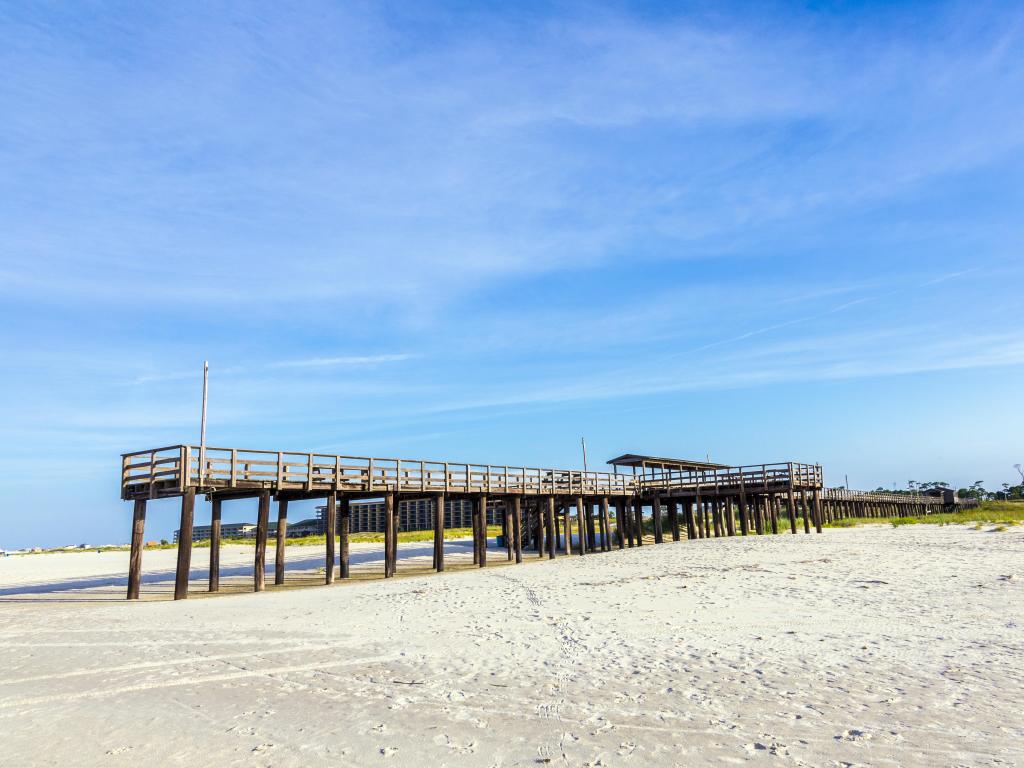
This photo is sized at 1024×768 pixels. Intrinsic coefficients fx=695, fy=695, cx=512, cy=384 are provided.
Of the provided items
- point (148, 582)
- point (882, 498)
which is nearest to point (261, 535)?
point (148, 582)

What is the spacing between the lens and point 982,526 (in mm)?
31734

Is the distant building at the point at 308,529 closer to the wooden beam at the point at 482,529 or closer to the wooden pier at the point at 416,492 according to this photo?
the wooden pier at the point at 416,492

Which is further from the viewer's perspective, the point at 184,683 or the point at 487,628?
the point at 487,628

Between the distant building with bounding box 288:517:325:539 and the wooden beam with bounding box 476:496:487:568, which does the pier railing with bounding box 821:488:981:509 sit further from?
the distant building with bounding box 288:517:325:539

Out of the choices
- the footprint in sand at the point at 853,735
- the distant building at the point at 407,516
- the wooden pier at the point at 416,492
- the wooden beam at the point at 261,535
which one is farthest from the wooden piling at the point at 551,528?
the distant building at the point at 407,516

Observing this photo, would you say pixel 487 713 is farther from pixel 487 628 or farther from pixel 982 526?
pixel 982 526

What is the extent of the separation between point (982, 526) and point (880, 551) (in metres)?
13.9

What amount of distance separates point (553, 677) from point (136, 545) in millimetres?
17618

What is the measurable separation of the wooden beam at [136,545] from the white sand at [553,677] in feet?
12.0

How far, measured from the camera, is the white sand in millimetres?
6426

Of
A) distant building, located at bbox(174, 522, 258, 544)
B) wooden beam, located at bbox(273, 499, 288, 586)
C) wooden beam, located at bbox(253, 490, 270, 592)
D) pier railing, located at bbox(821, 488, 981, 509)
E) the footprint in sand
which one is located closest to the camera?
the footprint in sand

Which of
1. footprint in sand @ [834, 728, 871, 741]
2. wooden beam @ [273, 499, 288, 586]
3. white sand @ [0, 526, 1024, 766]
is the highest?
wooden beam @ [273, 499, 288, 586]

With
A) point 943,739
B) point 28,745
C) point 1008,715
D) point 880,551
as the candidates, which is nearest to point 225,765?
point 28,745

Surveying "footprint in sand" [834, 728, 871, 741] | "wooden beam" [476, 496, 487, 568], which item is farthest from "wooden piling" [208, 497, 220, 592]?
"footprint in sand" [834, 728, 871, 741]
